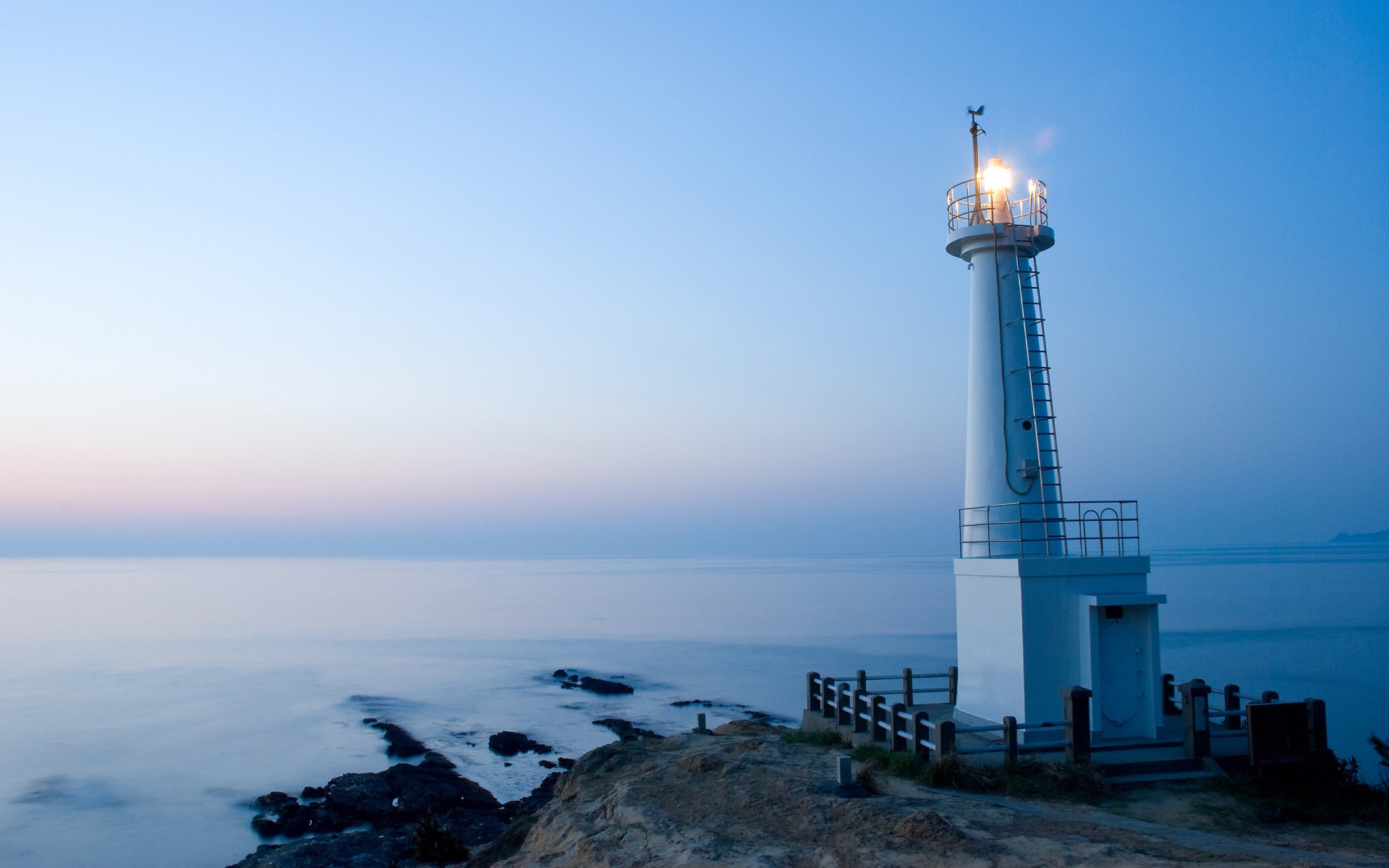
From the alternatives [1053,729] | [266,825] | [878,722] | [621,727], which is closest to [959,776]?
[878,722]

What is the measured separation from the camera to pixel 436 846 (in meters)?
15.3

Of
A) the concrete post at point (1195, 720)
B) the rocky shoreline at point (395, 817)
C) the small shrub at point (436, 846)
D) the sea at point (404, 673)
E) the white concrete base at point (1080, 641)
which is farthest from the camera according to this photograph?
the sea at point (404, 673)

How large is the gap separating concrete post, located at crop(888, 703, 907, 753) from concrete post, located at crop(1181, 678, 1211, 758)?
3565 mm

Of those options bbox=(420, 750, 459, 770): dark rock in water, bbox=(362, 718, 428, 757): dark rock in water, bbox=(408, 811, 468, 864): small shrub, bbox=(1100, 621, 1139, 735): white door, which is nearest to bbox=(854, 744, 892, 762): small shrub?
bbox=(1100, 621, 1139, 735): white door

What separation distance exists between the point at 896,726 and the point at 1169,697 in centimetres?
590

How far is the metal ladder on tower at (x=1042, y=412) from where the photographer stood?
14672 mm

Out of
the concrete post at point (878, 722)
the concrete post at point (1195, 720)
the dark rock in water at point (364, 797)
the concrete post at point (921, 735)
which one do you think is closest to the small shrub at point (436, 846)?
the dark rock in water at point (364, 797)

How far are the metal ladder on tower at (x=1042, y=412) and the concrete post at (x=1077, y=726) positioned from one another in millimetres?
3049

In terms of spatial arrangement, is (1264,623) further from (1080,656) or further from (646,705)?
(1080,656)

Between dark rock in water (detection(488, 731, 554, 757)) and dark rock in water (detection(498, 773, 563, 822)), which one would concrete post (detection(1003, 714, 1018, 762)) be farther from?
dark rock in water (detection(488, 731, 554, 757))

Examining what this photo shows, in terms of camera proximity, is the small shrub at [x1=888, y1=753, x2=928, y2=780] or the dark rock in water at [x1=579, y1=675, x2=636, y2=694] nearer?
the small shrub at [x1=888, y1=753, x2=928, y2=780]

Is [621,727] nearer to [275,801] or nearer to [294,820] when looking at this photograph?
[275,801]

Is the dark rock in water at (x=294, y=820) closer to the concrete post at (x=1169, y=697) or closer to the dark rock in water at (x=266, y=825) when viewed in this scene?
the dark rock in water at (x=266, y=825)

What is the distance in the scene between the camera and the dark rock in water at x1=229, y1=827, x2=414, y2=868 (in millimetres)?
15812
